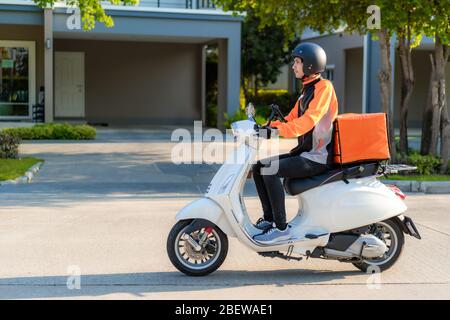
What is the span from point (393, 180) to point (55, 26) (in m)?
12.0

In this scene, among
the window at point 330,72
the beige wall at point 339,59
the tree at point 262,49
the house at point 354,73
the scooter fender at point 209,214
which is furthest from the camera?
the window at point 330,72

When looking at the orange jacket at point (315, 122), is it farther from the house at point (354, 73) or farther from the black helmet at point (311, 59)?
the house at point (354, 73)

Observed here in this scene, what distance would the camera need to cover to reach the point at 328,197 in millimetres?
6152

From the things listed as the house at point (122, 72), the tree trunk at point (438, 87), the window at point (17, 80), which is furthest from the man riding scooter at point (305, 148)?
the window at point (17, 80)

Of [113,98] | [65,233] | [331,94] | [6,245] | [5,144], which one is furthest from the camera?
[113,98]

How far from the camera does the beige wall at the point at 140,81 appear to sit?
86.6 ft

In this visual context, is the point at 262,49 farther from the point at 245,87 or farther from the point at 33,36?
the point at 33,36

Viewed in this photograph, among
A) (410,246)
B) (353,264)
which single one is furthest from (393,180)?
(353,264)

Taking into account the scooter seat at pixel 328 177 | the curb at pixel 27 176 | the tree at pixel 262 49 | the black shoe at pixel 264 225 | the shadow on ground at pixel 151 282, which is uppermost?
the tree at pixel 262 49

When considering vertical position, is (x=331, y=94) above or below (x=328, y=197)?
above

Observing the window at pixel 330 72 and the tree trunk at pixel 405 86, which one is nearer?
the tree trunk at pixel 405 86

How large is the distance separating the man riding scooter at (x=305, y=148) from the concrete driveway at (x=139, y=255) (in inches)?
21.3
